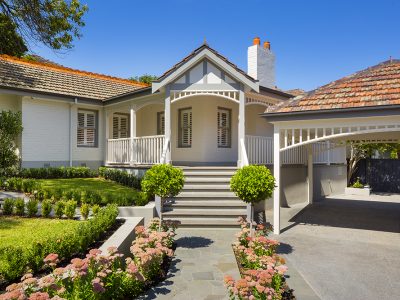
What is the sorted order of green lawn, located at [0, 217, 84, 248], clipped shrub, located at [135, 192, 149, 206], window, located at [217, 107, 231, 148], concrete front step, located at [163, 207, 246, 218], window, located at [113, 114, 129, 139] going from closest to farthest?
green lawn, located at [0, 217, 84, 248]
concrete front step, located at [163, 207, 246, 218]
clipped shrub, located at [135, 192, 149, 206]
window, located at [217, 107, 231, 148]
window, located at [113, 114, 129, 139]

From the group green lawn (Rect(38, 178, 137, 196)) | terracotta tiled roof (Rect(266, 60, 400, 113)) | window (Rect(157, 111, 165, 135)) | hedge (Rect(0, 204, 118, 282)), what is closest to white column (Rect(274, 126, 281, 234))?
terracotta tiled roof (Rect(266, 60, 400, 113))

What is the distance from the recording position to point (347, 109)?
8.27 meters

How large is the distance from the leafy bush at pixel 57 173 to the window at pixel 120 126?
292 cm

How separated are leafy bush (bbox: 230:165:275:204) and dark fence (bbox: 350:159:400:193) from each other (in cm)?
1746

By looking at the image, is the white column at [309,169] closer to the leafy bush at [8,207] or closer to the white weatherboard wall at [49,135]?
the white weatherboard wall at [49,135]

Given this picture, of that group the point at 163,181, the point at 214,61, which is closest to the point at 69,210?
the point at 163,181

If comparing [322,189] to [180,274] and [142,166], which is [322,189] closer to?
[142,166]

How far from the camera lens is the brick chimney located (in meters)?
15.5

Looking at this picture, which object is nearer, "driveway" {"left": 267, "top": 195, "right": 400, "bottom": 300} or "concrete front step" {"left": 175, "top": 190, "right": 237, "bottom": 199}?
"driveway" {"left": 267, "top": 195, "right": 400, "bottom": 300}

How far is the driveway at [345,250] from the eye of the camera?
218 inches

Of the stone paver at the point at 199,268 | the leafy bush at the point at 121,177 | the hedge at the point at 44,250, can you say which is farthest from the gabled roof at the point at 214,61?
the hedge at the point at 44,250

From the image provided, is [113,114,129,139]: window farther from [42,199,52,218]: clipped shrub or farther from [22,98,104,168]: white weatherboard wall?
[42,199,52,218]: clipped shrub

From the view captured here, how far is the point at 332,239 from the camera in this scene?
8.80 meters

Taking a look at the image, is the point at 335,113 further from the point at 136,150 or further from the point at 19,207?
the point at 136,150
